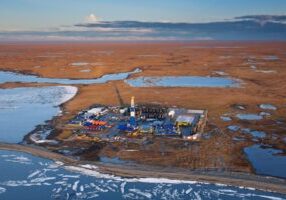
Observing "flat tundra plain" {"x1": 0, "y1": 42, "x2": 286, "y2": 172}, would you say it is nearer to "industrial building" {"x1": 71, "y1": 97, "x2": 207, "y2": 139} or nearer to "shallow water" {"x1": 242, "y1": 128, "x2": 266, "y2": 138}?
"shallow water" {"x1": 242, "y1": 128, "x2": 266, "y2": 138}

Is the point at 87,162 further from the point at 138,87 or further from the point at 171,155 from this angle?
the point at 138,87

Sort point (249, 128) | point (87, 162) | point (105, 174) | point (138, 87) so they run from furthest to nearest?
point (138, 87) → point (249, 128) → point (87, 162) → point (105, 174)

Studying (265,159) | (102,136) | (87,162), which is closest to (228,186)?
(265,159)

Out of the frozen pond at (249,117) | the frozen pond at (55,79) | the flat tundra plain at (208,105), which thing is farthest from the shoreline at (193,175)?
the frozen pond at (55,79)

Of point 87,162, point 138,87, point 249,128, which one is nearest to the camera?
point 87,162

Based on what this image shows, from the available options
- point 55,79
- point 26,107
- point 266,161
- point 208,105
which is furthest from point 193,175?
point 55,79

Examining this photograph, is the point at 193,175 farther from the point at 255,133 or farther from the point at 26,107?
the point at 26,107

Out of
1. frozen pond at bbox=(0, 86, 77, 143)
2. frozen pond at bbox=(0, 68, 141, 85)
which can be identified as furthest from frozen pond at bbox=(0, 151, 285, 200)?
frozen pond at bbox=(0, 68, 141, 85)
